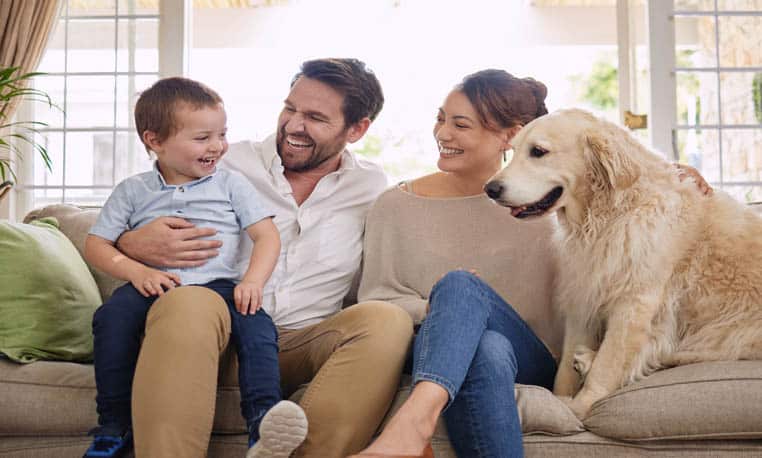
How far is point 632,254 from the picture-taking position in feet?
6.29

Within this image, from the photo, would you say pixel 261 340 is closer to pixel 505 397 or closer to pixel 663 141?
pixel 505 397

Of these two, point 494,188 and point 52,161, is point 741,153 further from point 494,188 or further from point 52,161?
point 52,161

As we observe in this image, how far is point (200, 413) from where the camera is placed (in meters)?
1.63

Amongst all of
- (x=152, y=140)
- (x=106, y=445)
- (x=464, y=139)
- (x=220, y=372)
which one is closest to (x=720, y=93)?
(x=464, y=139)

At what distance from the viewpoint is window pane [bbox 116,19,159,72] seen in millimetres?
4207

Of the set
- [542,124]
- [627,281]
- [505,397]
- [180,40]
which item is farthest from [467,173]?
[180,40]

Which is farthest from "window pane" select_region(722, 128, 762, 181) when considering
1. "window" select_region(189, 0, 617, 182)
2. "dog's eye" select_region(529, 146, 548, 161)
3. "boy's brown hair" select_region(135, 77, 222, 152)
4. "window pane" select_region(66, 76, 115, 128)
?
"window" select_region(189, 0, 617, 182)

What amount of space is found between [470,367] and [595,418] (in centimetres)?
32

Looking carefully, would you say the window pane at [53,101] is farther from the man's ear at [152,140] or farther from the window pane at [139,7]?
the man's ear at [152,140]

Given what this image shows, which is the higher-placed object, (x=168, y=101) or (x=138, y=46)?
(x=138, y=46)

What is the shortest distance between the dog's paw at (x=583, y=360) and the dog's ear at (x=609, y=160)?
410 millimetres

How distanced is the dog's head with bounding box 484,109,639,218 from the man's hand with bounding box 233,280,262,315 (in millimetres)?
628

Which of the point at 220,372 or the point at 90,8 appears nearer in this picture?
the point at 220,372

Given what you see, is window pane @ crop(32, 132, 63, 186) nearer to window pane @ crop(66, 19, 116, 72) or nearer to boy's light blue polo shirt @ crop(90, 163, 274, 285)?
window pane @ crop(66, 19, 116, 72)
